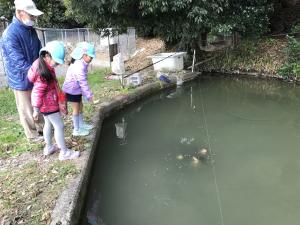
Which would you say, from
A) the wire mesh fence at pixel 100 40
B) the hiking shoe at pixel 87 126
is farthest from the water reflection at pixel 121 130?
the wire mesh fence at pixel 100 40

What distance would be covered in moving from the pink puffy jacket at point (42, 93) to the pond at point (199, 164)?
1.11m

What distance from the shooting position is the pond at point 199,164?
12.9ft

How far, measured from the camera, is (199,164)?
4910mm

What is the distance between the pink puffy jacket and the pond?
1106mm

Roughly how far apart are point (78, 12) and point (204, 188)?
6.23 meters

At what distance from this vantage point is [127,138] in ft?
19.6

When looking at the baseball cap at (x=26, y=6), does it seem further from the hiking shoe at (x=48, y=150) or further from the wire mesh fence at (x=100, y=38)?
the wire mesh fence at (x=100, y=38)

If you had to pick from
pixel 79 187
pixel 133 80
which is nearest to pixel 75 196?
pixel 79 187

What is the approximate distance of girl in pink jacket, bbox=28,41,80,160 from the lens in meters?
3.92

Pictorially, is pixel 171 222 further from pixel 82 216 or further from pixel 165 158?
pixel 165 158

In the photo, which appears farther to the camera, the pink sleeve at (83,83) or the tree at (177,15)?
the tree at (177,15)

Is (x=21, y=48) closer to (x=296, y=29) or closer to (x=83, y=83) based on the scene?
(x=83, y=83)

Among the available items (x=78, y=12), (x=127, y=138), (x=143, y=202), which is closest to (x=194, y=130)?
(x=127, y=138)

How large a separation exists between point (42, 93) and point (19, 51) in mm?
685
